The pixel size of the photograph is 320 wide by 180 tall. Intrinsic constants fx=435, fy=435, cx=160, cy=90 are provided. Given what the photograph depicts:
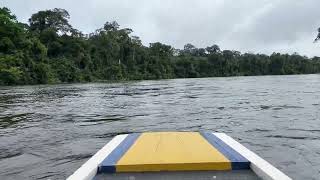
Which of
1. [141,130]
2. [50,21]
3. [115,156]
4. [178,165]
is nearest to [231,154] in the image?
[178,165]

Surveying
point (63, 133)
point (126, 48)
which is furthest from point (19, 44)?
point (63, 133)

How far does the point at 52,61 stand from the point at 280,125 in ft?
187

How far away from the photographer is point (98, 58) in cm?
7794

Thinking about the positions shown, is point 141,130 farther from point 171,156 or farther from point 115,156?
point 171,156

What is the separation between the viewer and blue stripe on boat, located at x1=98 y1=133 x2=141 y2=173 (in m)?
3.86

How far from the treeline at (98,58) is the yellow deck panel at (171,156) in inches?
1769

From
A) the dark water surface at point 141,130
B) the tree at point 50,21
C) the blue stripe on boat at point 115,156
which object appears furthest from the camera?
the tree at point 50,21

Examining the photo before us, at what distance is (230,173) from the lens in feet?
12.6

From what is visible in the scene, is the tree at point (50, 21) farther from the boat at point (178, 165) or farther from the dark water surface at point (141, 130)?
the boat at point (178, 165)

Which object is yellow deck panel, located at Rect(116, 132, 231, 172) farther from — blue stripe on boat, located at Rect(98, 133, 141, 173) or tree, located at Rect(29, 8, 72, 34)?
tree, located at Rect(29, 8, 72, 34)

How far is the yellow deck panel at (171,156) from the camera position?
380 centimetres

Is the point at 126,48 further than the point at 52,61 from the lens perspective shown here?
Yes

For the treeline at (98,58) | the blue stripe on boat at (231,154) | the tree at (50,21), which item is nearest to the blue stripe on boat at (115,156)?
the blue stripe on boat at (231,154)

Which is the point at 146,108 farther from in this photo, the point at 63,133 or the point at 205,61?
the point at 205,61
